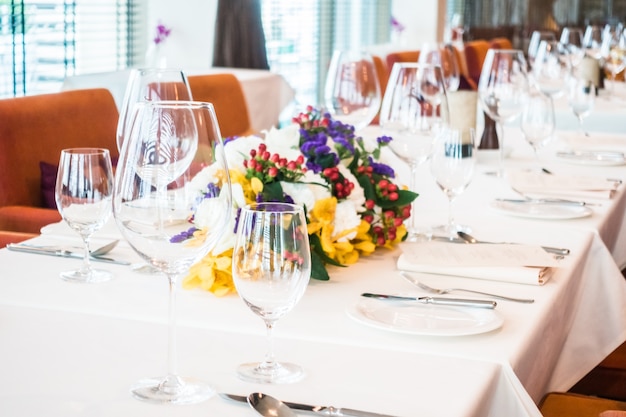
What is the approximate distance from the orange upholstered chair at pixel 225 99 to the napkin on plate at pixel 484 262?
78.7 inches

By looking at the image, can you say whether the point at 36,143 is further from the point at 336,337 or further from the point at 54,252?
the point at 336,337

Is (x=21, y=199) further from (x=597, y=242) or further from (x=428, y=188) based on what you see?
(x=597, y=242)

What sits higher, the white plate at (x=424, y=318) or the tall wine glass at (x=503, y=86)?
the tall wine glass at (x=503, y=86)

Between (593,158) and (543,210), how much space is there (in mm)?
788

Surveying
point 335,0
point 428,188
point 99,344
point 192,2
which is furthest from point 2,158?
point 335,0

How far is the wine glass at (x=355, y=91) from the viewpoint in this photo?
238cm

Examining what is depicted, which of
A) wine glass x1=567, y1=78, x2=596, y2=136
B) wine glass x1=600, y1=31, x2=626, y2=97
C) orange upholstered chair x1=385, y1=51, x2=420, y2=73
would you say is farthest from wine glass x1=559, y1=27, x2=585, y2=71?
wine glass x1=567, y1=78, x2=596, y2=136

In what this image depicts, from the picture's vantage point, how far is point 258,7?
19.0 ft

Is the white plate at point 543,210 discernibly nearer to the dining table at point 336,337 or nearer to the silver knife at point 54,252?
the dining table at point 336,337

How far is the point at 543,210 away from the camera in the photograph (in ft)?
6.50

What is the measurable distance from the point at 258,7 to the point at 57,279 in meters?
4.56

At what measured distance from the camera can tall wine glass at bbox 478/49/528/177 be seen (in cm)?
240

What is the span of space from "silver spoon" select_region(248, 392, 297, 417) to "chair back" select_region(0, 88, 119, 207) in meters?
1.77

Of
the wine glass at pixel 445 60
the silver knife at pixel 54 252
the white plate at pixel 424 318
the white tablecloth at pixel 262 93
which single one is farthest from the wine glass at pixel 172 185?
the white tablecloth at pixel 262 93
